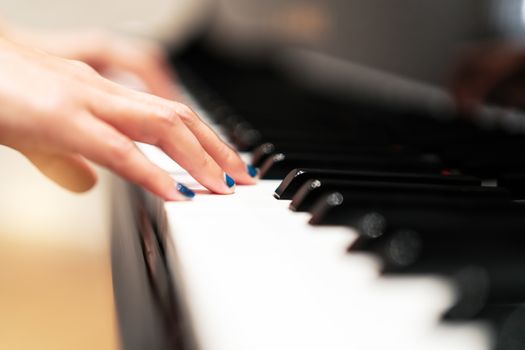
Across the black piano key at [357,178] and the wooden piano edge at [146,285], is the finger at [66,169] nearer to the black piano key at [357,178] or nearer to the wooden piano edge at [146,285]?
the wooden piano edge at [146,285]

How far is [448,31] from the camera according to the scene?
1.38 metres

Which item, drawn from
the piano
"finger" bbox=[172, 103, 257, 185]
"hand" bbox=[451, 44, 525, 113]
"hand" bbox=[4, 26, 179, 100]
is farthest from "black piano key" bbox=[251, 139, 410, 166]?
"hand" bbox=[4, 26, 179, 100]

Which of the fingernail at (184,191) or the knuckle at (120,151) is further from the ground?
the knuckle at (120,151)

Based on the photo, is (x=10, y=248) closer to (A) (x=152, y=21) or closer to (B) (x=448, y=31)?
(B) (x=448, y=31)

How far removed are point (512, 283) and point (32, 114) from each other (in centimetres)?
42

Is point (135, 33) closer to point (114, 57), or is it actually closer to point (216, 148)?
point (114, 57)

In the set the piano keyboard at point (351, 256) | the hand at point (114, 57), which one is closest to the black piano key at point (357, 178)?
the piano keyboard at point (351, 256)

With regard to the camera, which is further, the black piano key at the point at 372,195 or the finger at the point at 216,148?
the finger at the point at 216,148

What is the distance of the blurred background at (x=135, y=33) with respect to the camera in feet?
2.74

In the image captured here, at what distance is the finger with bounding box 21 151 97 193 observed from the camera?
0.73 meters

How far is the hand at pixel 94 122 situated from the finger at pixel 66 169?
5 centimetres

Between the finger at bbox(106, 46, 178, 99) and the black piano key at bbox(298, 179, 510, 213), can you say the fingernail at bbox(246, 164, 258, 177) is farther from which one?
the finger at bbox(106, 46, 178, 99)

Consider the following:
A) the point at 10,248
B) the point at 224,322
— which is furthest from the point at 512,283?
the point at 10,248

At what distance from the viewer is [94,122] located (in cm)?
62
